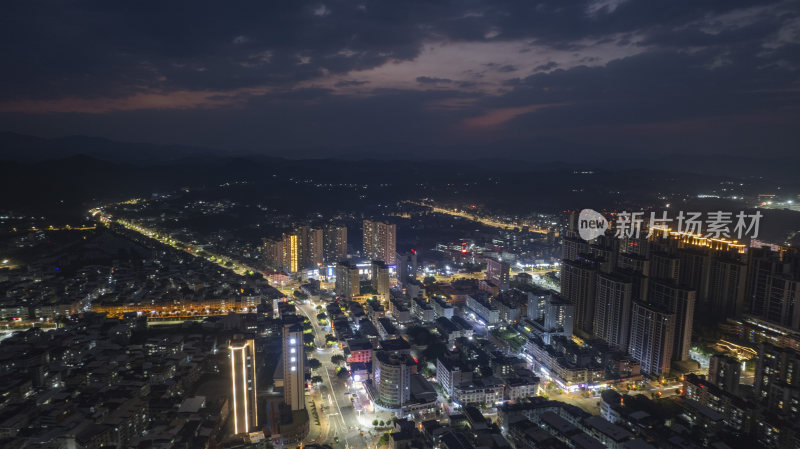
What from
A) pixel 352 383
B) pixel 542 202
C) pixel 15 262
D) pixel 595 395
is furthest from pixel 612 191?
pixel 15 262

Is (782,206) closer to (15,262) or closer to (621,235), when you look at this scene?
(621,235)

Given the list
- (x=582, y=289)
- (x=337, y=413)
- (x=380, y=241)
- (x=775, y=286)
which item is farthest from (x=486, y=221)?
(x=337, y=413)

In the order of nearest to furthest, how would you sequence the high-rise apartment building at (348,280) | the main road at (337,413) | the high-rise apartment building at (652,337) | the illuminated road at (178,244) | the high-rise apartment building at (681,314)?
the main road at (337,413), the high-rise apartment building at (652,337), the high-rise apartment building at (681,314), the high-rise apartment building at (348,280), the illuminated road at (178,244)

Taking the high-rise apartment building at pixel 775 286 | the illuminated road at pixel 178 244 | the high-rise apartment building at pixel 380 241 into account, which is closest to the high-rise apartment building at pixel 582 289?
the high-rise apartment building at pixel 775 286

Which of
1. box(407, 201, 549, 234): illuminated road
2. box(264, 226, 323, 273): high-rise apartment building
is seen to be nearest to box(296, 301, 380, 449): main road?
box(264, 226, 323, 273): high-rise apartment building

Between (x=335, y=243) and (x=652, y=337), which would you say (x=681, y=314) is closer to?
(x=652, y=337)

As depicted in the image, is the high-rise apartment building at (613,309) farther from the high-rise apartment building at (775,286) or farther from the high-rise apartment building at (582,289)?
the high-rise apartment building at (775,286)
